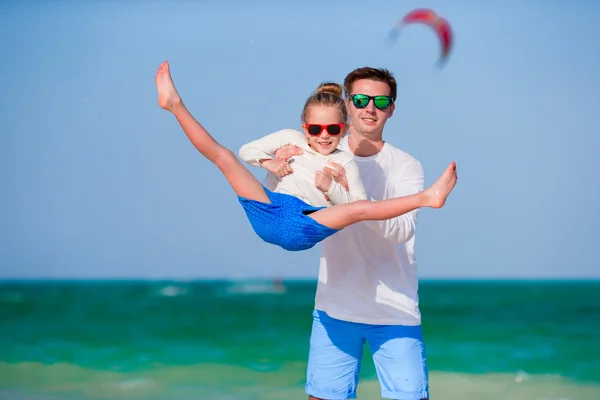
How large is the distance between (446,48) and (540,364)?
8536 millimetres

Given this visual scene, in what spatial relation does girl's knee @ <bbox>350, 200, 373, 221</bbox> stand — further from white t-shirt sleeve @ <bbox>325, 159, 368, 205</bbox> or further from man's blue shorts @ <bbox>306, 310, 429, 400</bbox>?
man's blue shorts @ <bbox>306, 310, 429, 400</bbox>

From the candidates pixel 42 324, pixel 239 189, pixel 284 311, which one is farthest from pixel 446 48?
pixel 284 311

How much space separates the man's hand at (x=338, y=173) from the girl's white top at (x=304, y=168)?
0.02 meters

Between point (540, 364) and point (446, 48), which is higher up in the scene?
point (446, 48)

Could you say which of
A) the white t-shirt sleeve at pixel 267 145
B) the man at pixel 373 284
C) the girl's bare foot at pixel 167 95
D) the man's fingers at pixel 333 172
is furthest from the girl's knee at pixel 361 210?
the girl's bare foot at pixel 167 95

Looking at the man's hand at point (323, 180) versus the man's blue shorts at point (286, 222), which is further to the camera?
the man's hand at point (323, 180)

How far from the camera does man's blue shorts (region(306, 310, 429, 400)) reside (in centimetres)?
416

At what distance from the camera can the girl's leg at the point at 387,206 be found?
12.0 feet

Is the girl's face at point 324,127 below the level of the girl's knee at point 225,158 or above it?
above

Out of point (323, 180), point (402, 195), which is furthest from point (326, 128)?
point (402, 195)

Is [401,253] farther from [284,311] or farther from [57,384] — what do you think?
[284,311]

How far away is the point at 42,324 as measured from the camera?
60.4 ft

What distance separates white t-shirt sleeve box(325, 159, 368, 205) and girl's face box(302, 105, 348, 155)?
0.58 feet

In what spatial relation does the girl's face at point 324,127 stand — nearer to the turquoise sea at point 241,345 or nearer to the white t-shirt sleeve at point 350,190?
the white t-shirt sleeve at point 350,190
